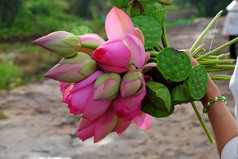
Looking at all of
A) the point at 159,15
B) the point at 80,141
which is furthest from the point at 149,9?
the point at 80,141

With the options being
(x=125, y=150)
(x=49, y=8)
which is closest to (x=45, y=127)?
(x=125, y=150)

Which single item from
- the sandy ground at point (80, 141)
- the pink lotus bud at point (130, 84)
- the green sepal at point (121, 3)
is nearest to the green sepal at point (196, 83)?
the pink lotus bud at point (130, 84)

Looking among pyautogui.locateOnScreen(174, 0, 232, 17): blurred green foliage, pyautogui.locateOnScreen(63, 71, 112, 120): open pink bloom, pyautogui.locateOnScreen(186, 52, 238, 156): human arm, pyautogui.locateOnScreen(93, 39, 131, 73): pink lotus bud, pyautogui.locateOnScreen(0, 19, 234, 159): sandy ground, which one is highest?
pyautogui.locateOnScreen(93, 39, 131, 73): pink lotus bud

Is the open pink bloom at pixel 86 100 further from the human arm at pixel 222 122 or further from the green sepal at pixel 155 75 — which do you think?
the human arm at pixel 222 122

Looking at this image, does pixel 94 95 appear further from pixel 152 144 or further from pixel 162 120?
pixel 162 120

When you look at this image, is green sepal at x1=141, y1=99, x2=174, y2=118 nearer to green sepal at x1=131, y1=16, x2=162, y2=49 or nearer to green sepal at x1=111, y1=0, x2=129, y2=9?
green sepal at x1=131, y1=16, x2=162, y2=49

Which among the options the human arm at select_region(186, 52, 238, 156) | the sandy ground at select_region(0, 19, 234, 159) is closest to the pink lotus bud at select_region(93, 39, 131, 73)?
the human arm at select_region(186, 52, 238, 156)

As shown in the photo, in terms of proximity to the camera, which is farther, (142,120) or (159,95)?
(142,120)

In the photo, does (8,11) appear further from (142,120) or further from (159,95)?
(159,95)
